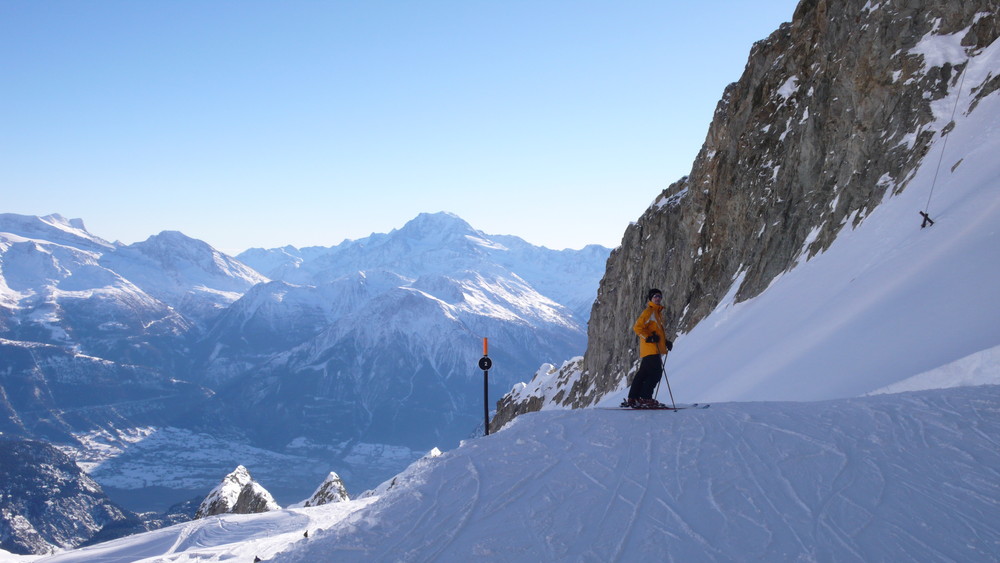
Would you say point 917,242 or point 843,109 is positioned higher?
point 843,109

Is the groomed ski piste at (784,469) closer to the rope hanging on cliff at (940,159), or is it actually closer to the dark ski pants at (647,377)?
the dark ski pants at (647,377)

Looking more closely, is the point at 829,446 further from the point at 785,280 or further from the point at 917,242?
the point at 785,280

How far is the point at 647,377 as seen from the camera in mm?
12906

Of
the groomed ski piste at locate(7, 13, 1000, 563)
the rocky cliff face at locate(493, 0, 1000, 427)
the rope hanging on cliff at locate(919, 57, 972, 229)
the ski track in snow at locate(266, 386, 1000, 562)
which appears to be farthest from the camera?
the rocky cliff face at locate(493, 0, 1000, 427)

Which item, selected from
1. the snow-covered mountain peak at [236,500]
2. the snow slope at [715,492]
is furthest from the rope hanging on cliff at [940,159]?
the snow-covered mountain peak at [236,500]

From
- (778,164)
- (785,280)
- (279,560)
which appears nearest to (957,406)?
(279,560)

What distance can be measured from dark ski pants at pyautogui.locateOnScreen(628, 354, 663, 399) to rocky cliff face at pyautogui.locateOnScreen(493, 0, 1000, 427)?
17.9m

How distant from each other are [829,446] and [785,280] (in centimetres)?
2105

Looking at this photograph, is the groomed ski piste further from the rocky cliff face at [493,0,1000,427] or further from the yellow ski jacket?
the rocky cliff face at [493,0,1000,427]

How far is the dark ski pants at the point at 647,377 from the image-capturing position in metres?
12.9

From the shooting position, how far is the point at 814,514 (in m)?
7.23

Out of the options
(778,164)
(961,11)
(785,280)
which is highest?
(961,11)

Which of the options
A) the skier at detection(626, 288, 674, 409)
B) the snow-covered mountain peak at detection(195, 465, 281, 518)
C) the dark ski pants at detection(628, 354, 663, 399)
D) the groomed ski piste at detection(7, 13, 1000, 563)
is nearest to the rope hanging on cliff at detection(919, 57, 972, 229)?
the groomed ski piste at detection(7, 13, 1000, 563)

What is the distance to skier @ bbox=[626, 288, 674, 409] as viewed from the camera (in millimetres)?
12680
